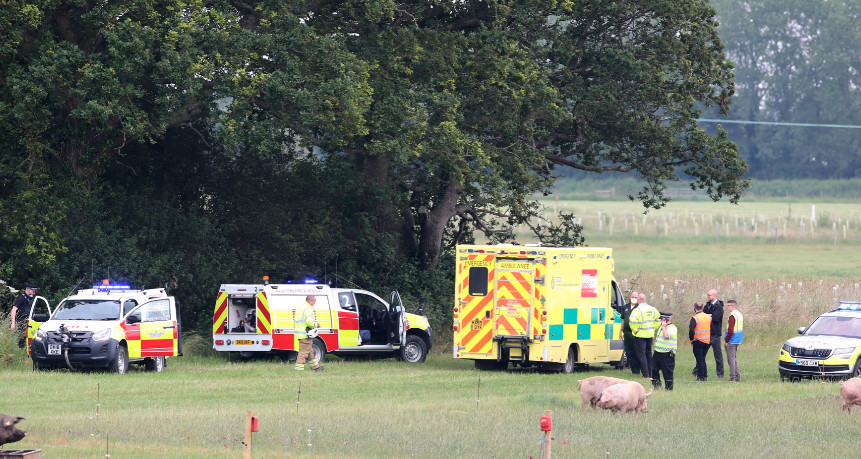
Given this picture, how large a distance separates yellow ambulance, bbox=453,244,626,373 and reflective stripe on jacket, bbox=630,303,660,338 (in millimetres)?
2404

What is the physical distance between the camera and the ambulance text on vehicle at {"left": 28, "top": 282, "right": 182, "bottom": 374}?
2258cm

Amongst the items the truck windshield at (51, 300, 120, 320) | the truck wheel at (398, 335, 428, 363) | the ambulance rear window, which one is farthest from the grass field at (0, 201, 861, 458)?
the ambulance rear window

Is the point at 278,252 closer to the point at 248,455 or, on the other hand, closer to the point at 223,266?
the point at 223,266

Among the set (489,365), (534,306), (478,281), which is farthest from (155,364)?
(534,306)

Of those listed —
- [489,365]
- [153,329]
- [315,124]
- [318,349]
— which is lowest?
[489,365]

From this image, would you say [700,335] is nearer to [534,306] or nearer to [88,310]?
[534,306]

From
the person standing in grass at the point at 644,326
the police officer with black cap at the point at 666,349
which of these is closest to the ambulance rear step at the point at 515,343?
the person standing in grass at the point at 644,326

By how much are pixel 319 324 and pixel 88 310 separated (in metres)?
5.13

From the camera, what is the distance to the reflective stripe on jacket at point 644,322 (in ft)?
70.8

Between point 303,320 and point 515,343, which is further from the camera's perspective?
point 303,320

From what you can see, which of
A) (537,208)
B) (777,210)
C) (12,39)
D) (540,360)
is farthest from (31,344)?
(777,210)

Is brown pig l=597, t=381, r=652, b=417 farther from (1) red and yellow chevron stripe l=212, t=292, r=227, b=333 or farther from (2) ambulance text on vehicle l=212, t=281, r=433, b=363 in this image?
(1) red and yellow chevron stripe l=212, t=292, r=227, b=333

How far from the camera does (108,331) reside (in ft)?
74.6

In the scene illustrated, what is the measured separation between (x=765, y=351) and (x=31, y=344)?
18.5m
